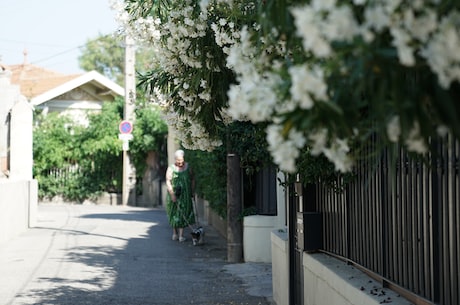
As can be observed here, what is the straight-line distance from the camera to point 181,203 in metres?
16.1

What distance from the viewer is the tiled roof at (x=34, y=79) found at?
38594 millimetres

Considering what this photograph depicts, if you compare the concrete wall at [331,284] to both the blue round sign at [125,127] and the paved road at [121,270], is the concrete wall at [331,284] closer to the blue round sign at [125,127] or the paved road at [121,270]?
the paved road at [121,270]

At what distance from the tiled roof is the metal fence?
101 feet

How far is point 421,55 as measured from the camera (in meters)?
2.41

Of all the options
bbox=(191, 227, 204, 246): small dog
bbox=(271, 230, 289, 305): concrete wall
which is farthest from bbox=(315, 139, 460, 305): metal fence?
bbox=(191, 227, 204, 246): small dog

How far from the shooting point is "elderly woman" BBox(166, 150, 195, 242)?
1609 cm

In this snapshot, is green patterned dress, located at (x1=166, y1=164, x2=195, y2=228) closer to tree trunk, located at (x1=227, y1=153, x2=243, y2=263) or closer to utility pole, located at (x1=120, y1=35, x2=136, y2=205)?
tree trunk, located at (x1=227, y1=153, x2=243, y2=263)

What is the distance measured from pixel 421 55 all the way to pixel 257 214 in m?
10.9

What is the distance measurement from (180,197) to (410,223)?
11.7 meters

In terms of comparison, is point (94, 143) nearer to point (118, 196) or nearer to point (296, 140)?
point (118, 196)

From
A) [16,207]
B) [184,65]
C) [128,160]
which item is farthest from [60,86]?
[184,65]

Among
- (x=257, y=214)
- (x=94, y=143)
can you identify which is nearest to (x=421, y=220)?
(x=257, y=214)

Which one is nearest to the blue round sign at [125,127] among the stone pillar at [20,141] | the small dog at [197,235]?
the stone pillar at [20,141]

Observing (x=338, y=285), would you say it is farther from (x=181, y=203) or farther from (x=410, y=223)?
(x=181, y=203)
